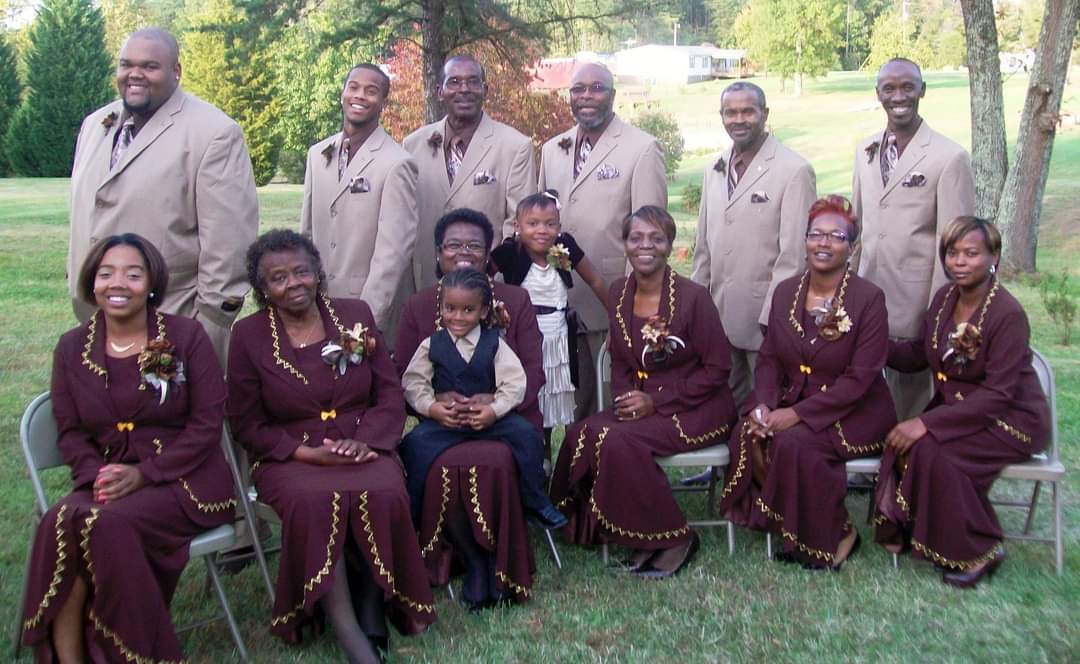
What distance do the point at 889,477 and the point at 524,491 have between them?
1.75m

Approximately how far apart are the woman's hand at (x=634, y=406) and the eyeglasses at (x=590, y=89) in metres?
1.70

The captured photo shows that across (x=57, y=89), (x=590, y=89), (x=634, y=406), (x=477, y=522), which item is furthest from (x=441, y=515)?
(x=57, y=89)

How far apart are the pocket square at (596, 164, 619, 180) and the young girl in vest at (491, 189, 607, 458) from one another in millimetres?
304

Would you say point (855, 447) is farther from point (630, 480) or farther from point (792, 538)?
point (630, 480)

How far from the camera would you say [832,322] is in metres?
5.39

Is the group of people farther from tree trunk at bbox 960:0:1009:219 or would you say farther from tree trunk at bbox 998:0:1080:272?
tree trunk at bbox 998:0:1080:272

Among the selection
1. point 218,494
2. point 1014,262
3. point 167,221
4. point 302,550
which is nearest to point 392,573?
point 302,550

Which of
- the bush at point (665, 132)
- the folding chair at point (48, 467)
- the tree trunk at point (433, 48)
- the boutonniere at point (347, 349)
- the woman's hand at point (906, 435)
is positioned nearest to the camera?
the folding chair at point (48, 467)

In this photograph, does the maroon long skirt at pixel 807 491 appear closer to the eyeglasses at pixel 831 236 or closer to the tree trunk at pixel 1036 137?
the eyeglasses at pixel 831 236

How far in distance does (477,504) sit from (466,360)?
714mm

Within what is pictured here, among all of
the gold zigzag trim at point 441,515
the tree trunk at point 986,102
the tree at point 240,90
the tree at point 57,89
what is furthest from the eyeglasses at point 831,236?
the tree at point 57,89

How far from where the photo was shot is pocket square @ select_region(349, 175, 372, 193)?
5719mm

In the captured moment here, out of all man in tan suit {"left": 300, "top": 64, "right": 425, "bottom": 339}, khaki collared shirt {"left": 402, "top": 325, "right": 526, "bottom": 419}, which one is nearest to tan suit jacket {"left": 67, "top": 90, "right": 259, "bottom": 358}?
man in tan suit {"left": 300, "top": 64, "right": 425, "bottom": 339}

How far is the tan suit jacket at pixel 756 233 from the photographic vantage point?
18.9 feet
